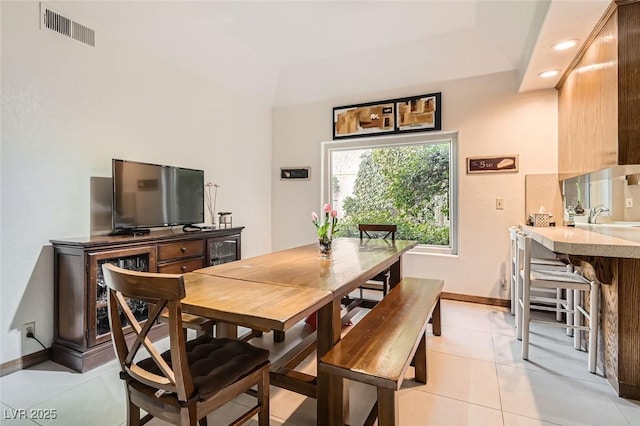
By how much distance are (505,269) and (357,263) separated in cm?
253

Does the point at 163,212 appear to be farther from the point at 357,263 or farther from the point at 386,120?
the point at 386,120

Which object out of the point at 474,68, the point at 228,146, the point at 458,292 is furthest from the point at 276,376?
the point at 474,68

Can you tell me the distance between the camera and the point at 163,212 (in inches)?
120

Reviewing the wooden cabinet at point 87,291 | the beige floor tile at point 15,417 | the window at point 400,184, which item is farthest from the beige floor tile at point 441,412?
the window at point 400,184

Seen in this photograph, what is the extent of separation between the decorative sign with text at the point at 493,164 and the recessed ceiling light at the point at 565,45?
121 cm

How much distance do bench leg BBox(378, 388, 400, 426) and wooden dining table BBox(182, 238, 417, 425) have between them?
25cm

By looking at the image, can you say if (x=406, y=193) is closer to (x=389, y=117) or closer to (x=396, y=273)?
(x=389, y=117)

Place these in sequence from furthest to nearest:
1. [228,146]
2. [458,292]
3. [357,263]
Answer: [228,146], [458,292], [357,263]

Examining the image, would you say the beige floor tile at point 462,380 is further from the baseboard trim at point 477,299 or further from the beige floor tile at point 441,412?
the baseboard trim at point 477,299

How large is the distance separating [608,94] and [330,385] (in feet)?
8.99

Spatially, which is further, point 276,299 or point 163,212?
point 163,212

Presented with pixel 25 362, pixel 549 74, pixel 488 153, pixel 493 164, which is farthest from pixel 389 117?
pixel 25 362

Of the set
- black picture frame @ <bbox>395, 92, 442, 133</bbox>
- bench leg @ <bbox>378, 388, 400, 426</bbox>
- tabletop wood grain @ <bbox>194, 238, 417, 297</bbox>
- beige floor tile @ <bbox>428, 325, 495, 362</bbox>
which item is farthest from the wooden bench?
black picture frame @ <bbox>395, 92, 442, 133</bbox>

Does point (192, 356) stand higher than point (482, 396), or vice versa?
point (192, 356)
